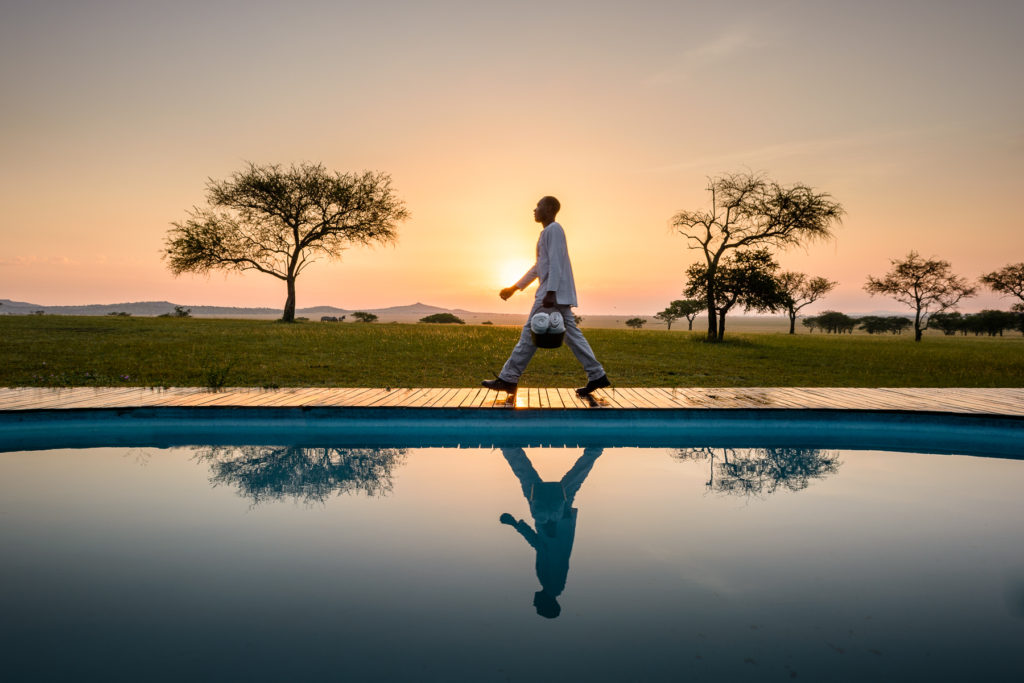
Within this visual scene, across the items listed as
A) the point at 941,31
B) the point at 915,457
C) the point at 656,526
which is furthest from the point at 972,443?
the point at 941,31

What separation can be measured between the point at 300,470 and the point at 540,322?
3.17m

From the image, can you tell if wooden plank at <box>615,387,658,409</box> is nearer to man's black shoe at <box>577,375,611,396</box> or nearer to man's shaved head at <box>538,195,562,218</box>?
man's black shoe at <box>577,375,611,396</box>

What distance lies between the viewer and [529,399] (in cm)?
693

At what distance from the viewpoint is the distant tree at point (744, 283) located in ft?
89.2

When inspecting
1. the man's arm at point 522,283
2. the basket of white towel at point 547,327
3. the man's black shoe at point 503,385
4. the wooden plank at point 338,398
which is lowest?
the wooden plank at point 338,398

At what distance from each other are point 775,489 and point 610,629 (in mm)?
2948

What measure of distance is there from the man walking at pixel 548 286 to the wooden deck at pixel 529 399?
441mm

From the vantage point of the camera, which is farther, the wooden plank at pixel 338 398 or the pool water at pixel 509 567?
the wooden plank at pixel 338 398

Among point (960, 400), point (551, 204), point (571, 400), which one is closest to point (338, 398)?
point (571, 400)

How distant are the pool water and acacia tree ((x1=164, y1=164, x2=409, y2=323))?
98.3ft

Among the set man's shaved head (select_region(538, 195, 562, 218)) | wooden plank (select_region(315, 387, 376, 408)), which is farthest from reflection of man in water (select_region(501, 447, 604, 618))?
man's shaved head (select_region(538, 195, 562, 218))

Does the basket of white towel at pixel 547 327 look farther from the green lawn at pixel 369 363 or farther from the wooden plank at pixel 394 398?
the green lawn at pixel 369 363

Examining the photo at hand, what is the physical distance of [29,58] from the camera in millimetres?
15539

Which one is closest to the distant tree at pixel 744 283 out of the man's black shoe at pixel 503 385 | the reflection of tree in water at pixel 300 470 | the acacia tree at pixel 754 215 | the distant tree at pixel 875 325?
the acacia tree at pixel 754 215
